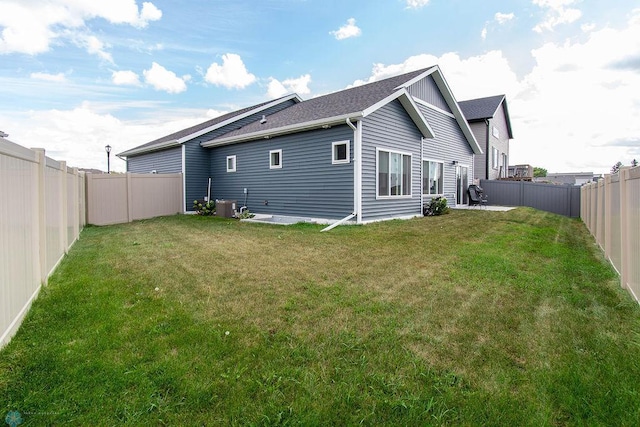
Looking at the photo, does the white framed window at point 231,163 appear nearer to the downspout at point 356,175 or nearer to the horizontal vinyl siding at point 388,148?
the downspout at point 356,175

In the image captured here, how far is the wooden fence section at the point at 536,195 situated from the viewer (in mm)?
15875

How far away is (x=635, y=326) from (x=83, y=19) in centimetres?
1340

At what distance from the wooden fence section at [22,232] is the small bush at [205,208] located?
29.4 ft

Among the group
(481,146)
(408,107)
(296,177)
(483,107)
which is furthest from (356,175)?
(483,107)

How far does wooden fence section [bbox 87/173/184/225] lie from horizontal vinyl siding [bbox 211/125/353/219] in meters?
2.25

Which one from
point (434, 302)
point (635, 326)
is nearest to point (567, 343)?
point (635, 326)

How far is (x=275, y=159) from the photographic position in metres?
11.8

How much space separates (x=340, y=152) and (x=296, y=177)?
192 cm

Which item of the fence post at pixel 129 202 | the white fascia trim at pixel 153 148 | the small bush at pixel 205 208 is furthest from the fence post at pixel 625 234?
the white fascia trim at pixel 153 148

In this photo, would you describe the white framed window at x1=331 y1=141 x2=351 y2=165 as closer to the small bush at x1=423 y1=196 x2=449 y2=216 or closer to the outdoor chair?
the small bush at x1=423 y1=196 x2=449 y2=216

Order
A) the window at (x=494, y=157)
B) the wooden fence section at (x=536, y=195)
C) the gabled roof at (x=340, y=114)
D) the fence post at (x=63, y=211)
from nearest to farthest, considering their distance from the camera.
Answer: the fence post at (x=63, y=211)
the gabled roof at (x=340, y=114)
the wooden fence section at (x=536, y=195)
the window at (x=494, y=157)

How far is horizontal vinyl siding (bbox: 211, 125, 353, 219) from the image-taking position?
9906 mm

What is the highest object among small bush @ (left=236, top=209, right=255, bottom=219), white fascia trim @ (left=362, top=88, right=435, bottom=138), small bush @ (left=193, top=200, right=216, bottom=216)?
white fascia trim @ (left=362, top=88, right=435, bottom=138)

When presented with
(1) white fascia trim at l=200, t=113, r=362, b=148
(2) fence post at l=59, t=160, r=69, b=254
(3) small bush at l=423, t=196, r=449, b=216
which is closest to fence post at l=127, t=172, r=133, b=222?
(1) white fascia trim at l=200, t=113, r=362, b=148
